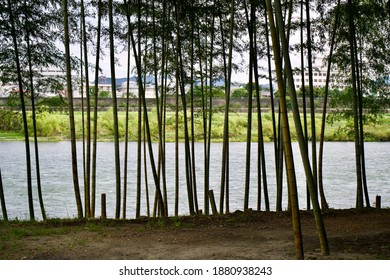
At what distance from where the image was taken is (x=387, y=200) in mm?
10594

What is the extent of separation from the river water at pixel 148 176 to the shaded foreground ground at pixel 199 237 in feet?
8.48

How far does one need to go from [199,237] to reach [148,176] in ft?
31.1

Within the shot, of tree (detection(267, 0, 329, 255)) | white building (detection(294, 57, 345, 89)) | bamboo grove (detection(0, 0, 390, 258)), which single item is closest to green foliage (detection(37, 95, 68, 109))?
bamboo grove (detection(0, 0, 390, 258))

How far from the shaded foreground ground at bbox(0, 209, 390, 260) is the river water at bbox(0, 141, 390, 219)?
2.59 metres

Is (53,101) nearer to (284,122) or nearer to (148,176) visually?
(284,122)

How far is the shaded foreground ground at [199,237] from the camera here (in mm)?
4797

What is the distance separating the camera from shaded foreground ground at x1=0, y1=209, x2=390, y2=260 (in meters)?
4.80

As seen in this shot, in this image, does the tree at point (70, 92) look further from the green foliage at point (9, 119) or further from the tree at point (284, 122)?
the tree at point (284, 122)

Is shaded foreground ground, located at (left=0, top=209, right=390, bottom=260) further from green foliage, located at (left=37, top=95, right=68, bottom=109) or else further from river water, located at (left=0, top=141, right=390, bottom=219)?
river water, located at (left=0, top=141, right=390, bottom=219)

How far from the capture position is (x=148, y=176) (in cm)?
1501

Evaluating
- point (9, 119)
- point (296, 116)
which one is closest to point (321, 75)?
point (9, 119)

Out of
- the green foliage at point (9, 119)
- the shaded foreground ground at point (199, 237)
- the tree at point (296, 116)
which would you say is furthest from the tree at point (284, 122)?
the green foliage at point (9, 119)
